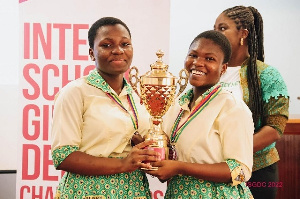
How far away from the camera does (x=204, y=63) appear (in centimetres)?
167

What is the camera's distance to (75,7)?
9.22ft

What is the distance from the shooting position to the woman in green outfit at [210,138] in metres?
1.58

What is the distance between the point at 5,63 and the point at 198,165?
2.41m

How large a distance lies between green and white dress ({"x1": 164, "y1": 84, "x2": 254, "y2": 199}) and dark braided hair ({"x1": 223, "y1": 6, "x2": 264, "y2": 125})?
0.42 m

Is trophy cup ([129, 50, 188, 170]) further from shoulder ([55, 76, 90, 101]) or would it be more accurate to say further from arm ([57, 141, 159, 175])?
shoulder ([55, 76, 90, 101])

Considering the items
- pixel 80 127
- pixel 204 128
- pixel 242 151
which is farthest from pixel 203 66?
pixel 80 127

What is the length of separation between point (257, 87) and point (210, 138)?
0.57 m

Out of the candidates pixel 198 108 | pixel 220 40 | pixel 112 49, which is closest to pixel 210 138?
pixel 198 108

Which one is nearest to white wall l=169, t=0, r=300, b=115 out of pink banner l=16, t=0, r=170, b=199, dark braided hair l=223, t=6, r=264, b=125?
pink banner l=16, t=0, r=170, b=199

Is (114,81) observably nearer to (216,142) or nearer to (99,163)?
(99,163)

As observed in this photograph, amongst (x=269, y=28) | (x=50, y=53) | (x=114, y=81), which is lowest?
(x=114, y=81)

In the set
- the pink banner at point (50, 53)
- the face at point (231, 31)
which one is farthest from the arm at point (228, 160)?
the pink banner at point (50, 53)

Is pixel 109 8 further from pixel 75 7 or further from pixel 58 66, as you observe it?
pixel 58 66

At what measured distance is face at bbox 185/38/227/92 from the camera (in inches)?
65.6
